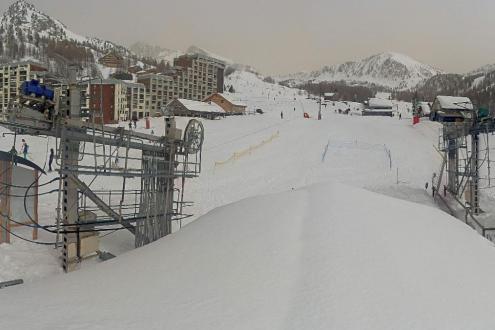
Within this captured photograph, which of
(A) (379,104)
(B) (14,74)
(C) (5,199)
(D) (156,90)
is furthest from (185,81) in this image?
(C) (5,199)

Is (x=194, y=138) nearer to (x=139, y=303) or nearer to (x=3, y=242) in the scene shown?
(x=3, y=242)

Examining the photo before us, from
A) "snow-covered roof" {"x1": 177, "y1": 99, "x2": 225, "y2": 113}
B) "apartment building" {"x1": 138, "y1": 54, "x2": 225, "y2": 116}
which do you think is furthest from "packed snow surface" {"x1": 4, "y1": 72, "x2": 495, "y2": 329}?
"apartment building" {"x1": 138, "y1": 54, "x2": 225, "y2": 116}

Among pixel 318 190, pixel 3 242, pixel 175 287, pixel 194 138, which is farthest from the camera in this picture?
pixel 194 138

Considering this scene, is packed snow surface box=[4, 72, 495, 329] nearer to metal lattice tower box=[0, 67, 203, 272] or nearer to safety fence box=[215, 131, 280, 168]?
metal lattice tower box=[0, 67, 203, 272]

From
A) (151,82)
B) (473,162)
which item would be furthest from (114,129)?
(151,82)

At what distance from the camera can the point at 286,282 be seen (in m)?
6.62

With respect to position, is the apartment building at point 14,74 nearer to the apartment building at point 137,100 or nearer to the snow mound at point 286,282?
the apartment building at point 137,100

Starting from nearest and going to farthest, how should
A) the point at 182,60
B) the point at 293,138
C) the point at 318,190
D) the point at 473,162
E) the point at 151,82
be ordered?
the point at 318,190
the point at 473,162
the point at 293,138
the point at 151,82
the point at 182,60

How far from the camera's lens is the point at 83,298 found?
723 cm

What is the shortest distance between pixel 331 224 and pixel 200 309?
12.9ft

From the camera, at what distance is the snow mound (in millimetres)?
5898

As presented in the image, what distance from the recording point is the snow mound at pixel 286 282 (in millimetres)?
5898

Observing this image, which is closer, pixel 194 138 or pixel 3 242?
A: pixel 3 242

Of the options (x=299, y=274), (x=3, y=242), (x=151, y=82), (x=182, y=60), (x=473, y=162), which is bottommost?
(x=3, y=242)
